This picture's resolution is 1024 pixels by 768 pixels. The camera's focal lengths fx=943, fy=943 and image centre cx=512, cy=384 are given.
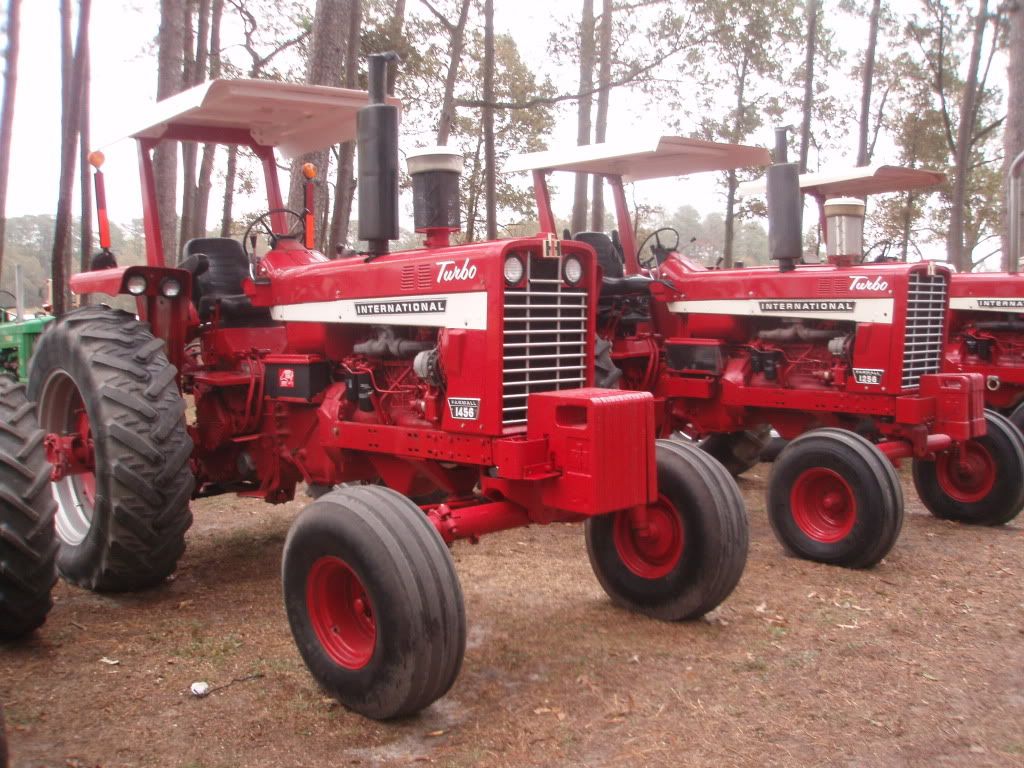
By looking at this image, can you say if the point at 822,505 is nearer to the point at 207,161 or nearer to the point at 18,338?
the point at 18,338

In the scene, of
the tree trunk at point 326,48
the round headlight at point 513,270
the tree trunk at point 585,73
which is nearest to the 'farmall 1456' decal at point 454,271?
the round headlight at point 513,270

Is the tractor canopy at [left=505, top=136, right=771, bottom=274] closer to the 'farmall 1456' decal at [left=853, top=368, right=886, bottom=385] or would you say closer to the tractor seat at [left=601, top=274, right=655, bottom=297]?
the tractor seat at [left=601, top=274, right=655, bottom=297]

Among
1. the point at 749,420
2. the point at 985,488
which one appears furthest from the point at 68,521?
the point at 985,488

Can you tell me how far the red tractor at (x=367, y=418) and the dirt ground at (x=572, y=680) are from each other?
215 mm

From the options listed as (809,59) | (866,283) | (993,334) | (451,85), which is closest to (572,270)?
(866,283)

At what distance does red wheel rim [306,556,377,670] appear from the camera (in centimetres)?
345

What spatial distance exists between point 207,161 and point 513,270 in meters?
15.8

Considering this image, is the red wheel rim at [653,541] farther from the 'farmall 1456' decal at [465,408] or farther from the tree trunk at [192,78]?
the tree trunk at [192,78]

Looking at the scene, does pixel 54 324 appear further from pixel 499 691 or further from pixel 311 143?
pixel 499 691

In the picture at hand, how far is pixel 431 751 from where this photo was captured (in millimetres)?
3035

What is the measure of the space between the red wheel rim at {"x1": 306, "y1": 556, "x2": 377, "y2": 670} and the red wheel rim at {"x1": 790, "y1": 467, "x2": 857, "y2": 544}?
119 inches

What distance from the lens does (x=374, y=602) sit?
3193 mm

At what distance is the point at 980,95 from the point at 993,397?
59.0 ft

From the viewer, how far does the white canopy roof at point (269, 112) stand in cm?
465
